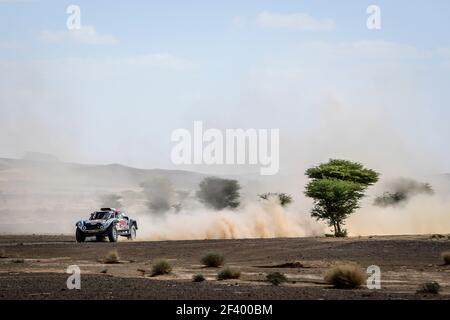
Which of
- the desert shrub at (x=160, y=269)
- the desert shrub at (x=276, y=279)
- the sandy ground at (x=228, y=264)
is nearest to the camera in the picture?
the sandy ground at (x=228, y=264)

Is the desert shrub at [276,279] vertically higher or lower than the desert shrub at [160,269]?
lower

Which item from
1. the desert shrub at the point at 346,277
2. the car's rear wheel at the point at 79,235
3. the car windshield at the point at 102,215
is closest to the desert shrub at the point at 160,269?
the desert shrub at the point at 346,277

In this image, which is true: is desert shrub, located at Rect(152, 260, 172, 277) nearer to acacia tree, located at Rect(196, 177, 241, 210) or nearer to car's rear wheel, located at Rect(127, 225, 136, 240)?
car's rear wheel, located at Rect(127, 225, 136, 240)

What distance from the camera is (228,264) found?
37.6 metres

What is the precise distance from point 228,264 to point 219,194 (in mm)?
77817

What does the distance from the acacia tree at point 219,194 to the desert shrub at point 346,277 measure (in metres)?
83.8

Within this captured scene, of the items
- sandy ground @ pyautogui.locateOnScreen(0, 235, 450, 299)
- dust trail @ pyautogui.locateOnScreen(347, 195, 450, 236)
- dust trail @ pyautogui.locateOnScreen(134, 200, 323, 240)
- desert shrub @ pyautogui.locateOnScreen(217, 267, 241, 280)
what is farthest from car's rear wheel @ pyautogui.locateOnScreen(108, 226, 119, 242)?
dust trail @ pyautogui.locateOnScreen(347, 195, 450, 236)

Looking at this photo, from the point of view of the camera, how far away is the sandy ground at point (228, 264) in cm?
2491

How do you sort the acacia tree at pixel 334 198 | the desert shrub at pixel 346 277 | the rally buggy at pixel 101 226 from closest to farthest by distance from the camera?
the desert shrub at pixel 346 277 → the rally buggy at pixel 101 226 → the acacia tree at pixel 334 198

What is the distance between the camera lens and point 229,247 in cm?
4612

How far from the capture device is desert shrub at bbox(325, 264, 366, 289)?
26891 mm
